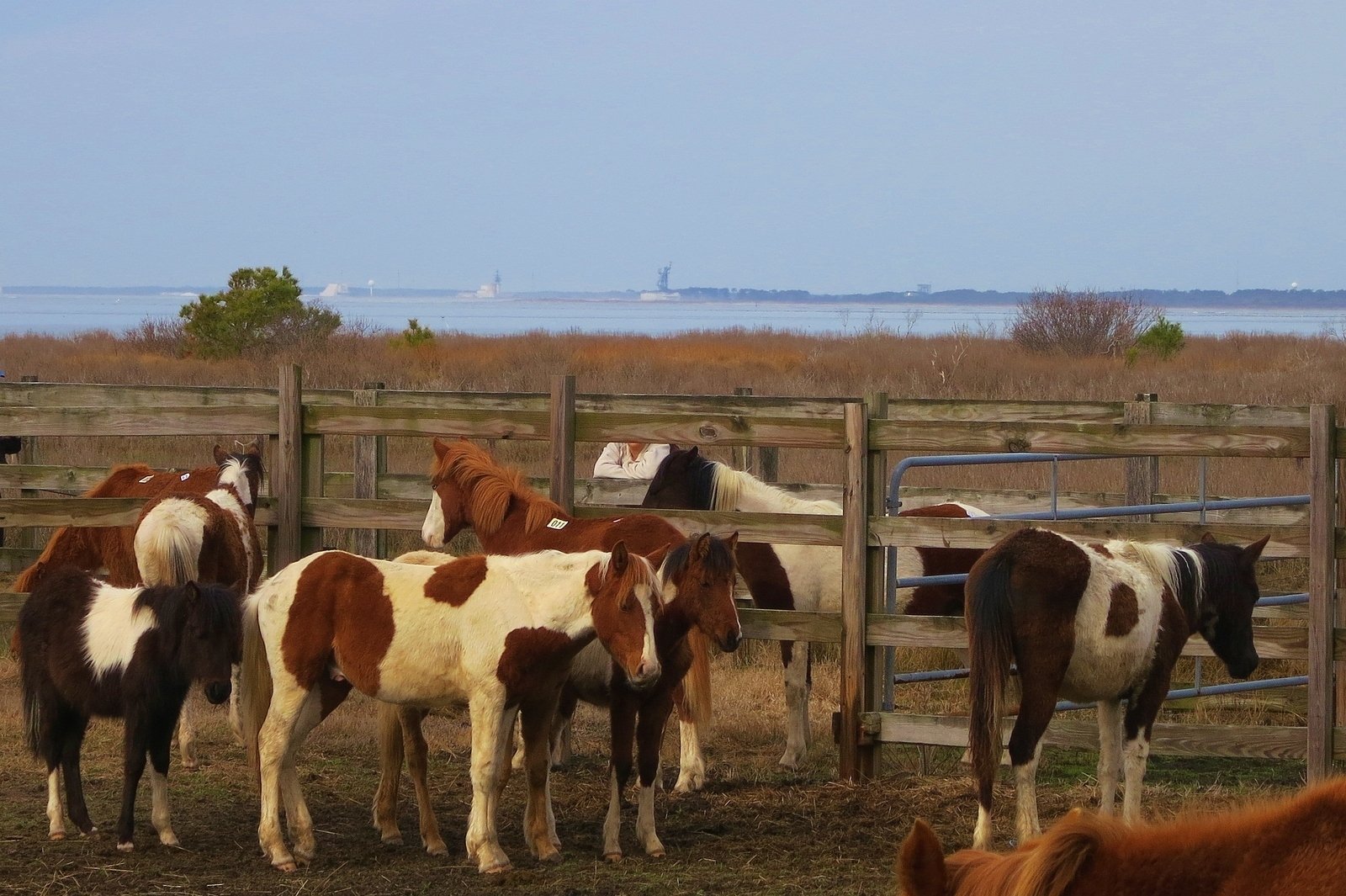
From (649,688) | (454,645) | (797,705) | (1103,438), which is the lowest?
(797,705)

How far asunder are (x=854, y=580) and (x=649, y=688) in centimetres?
142

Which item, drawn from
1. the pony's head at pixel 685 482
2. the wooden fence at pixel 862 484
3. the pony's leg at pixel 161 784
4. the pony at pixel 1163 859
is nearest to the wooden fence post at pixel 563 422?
the wooden fence at pixel 862 484

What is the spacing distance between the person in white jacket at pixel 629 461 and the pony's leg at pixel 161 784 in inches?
210

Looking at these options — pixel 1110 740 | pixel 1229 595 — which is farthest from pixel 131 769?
pixel 1229 595

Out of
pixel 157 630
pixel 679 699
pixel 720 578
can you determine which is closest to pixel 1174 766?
pixel 679 699

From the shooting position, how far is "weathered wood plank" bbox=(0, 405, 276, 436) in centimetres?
758

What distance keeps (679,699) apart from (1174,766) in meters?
2.74

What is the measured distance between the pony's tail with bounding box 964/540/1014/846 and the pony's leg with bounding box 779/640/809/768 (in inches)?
77.6

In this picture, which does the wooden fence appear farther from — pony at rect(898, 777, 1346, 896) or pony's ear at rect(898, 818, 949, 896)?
pony's ear at rect(898, 818, 949, 896)

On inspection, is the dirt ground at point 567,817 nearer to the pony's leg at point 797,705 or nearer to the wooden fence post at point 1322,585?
the pony's leg at point 797,705

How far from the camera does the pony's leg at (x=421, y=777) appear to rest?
5887 millimetres

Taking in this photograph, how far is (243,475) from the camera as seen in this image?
7.74 metres

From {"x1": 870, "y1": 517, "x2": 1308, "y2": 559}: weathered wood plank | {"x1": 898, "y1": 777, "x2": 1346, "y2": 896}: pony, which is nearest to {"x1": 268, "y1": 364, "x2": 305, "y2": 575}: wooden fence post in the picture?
{"x1": 870, "y1": 517, "x2": 1308, "y2": 559}: weathered wood plank

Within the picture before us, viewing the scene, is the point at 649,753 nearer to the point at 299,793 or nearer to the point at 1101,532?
the point at 299,793
